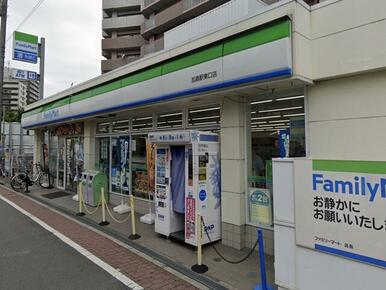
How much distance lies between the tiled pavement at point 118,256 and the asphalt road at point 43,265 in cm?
32

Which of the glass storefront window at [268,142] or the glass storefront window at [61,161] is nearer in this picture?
the glass storefront window at [268,142]

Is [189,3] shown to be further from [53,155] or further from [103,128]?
[103,128]

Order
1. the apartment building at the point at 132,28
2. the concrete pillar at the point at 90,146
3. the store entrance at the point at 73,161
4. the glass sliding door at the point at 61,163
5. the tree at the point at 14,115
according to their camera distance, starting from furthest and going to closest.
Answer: the tree at the point at 14,115 → the apartment building at the point at 132,28 → the glass sliding door at the point at 61,163 → the store entrance at the point at 73,161 → the concrete pillar at the point at 90,146

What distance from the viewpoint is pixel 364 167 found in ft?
10.2

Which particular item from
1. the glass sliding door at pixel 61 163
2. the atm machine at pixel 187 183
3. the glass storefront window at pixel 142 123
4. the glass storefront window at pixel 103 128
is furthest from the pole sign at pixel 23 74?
the atm machine at pixel 187 183

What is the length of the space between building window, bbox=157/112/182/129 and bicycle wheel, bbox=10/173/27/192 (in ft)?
29.1

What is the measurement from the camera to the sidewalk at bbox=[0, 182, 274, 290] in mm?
4621

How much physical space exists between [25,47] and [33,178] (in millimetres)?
6867

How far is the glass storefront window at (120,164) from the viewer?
32.0 ft

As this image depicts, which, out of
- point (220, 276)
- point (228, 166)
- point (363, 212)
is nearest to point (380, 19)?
point (363, 212)

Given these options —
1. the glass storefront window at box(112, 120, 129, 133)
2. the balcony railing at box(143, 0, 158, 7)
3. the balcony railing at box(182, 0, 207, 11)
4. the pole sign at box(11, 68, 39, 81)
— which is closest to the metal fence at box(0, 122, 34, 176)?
the pole sign at box(11, 68, 39, 81)

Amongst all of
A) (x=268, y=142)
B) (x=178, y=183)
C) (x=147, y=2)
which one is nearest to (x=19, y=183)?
(x=178, y=183)

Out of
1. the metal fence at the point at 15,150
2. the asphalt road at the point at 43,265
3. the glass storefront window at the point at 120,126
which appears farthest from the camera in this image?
the metal fence at the point at 15,150

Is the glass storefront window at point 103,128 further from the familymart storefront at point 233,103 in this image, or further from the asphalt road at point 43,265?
the asphalt road at point 43,265
